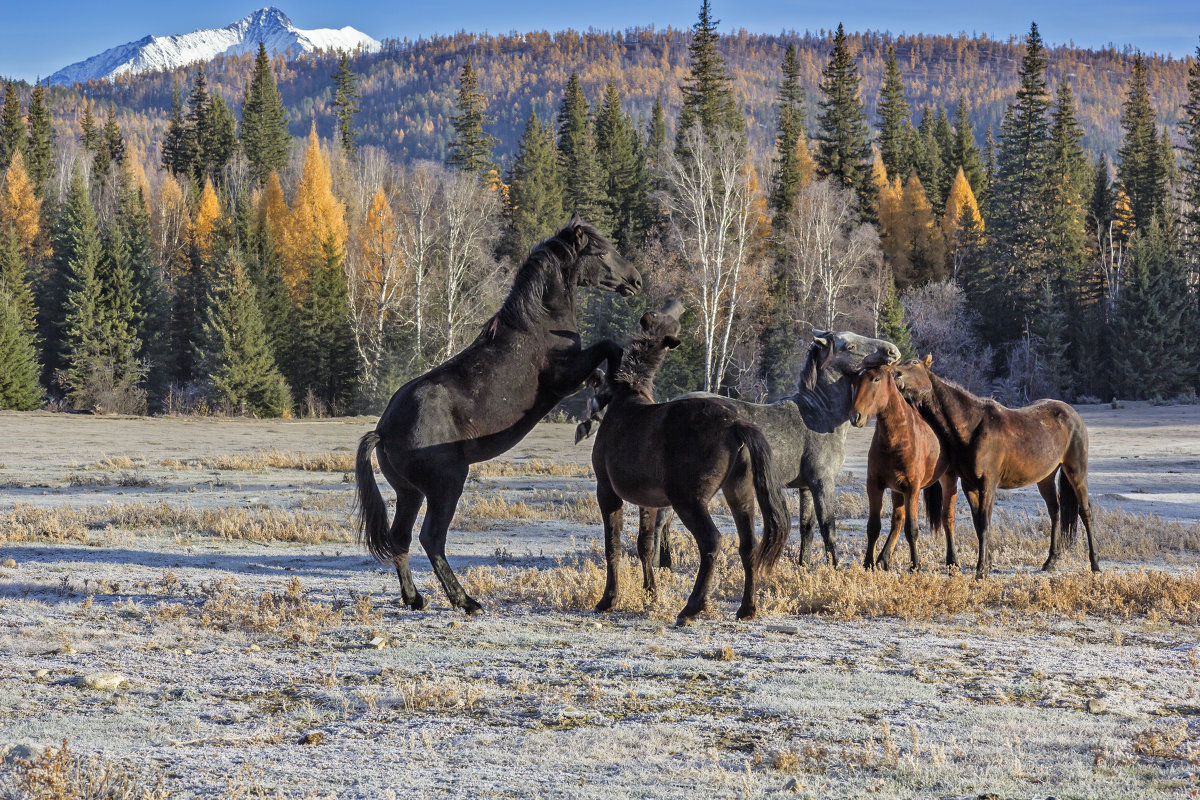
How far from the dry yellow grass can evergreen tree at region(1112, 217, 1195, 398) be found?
50.1 m

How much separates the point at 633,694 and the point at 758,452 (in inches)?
87.1

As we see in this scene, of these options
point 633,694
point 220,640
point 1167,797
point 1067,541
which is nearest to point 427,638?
point 220,640

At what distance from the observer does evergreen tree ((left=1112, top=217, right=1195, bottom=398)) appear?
2063 inches

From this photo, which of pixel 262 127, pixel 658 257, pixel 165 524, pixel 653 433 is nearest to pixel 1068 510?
pixel 653 433

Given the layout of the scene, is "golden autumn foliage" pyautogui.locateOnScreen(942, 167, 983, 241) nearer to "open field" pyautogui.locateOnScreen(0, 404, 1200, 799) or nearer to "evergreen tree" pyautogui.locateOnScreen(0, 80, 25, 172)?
"open field" pyautogui.locateOnScreen(0, 404, 1200, 799)

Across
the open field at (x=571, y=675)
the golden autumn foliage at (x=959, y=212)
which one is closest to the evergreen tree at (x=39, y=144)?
the golden autumn foliage at (x=959, y=212)

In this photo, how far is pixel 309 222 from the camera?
2379 inches

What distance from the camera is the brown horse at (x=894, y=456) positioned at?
29.0 ft

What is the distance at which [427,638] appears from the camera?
6902 mm

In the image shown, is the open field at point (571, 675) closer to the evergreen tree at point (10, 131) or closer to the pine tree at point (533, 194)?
the pine tree at point (533, 194)

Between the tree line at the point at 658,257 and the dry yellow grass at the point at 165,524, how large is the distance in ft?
102

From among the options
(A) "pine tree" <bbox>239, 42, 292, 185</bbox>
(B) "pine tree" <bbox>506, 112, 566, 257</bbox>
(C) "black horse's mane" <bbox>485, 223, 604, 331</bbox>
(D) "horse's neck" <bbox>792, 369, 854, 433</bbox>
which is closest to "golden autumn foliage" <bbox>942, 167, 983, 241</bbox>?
(B) "pine tree" <bbox>506, 112, 566, 257</bbox>

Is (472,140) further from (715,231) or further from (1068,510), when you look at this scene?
(1068,510)

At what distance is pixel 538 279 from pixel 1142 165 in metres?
71.0
